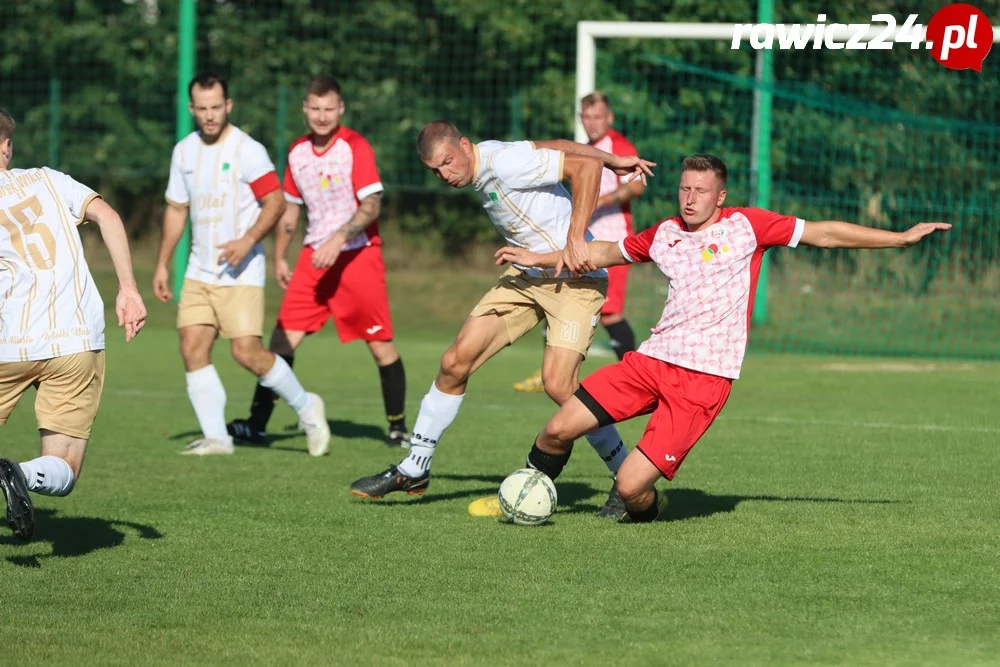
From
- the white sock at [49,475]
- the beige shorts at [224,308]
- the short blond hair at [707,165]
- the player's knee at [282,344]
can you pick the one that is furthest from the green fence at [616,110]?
the white sock at [49,475]

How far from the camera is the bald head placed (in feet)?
23.1

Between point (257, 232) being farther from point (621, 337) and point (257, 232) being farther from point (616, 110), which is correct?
point (616, 110)

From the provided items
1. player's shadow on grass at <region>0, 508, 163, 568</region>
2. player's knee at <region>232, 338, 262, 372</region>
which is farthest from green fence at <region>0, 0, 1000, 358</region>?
player's shadow on grass at <region>0, 508, 163, 568</region>

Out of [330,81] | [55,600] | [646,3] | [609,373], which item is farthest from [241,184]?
[646,3]

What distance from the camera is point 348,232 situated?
925 cm

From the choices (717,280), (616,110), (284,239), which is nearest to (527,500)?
(717,280)

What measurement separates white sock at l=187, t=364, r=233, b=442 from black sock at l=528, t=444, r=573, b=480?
272cm

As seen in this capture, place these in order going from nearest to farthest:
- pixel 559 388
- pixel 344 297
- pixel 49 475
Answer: pixel 49 475 → pixel 559 388 → pixel 344 297

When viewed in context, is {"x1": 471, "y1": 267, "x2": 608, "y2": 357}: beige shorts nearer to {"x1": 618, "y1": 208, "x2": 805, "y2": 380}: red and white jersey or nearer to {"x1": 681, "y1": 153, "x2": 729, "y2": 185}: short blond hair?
{"x1": 618, "y1": 208, "x2": 805, "y2": 380}: red and white jersey

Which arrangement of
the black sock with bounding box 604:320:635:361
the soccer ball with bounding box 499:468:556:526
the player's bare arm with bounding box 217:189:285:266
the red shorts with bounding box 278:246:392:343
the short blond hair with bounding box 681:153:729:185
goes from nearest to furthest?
the short blond hair with bounding box 681:153:729:185 < the soccer ball with bounding box 499:468:556:526 < the player's bare arm with bounding box 217:189:285:266 < the red shorts with bounding box 278:246:392:343 < the black sock with bounding box 604:320:635:361

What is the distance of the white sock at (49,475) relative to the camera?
5723 mm

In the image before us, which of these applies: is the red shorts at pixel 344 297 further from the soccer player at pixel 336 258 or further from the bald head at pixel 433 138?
the bald head at pixel 433 138

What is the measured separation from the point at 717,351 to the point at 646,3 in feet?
49.7

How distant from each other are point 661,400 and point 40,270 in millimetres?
2722
